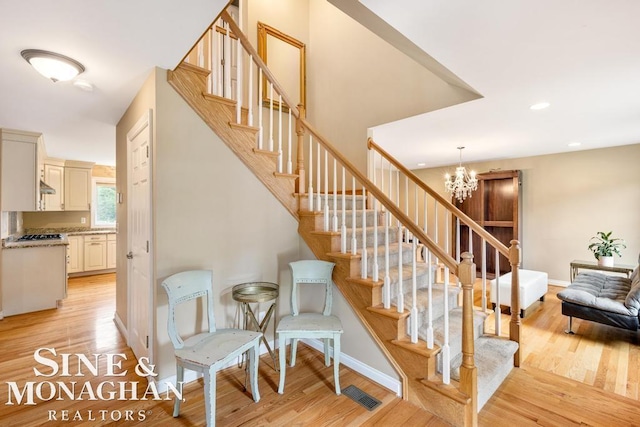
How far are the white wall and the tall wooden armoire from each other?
0.19 meters

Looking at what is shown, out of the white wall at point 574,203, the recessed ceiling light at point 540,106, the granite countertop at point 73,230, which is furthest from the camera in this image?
the granite countertop at point 73,230

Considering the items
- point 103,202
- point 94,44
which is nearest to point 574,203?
point 94,44

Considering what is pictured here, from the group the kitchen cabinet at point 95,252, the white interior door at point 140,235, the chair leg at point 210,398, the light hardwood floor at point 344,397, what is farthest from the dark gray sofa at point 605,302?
the kitchen cabinet at point 95,252

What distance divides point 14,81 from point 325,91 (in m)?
3.40

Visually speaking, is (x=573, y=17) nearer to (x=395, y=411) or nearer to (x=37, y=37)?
(x=395, y=411)

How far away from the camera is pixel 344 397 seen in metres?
2.11

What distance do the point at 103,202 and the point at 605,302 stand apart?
8.92 m

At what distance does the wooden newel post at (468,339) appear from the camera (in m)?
1.78

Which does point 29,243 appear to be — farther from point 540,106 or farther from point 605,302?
point 605,302

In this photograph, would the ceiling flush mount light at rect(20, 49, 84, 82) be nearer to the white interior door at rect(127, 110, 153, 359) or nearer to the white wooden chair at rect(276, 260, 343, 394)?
the white interior door at rect(127, 110, 153, 359)

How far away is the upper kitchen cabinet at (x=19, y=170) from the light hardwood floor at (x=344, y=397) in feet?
5.37

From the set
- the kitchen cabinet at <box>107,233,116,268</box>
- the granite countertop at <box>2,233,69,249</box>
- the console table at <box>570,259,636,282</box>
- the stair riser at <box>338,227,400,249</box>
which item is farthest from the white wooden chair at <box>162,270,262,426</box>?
the kitchen cabinet at <box>107,233,116,268</box>

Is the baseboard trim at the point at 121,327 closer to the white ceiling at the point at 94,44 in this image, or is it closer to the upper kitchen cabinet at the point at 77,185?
the white ceiling at the point at 94,44

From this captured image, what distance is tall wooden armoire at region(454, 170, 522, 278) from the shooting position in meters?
5.46
